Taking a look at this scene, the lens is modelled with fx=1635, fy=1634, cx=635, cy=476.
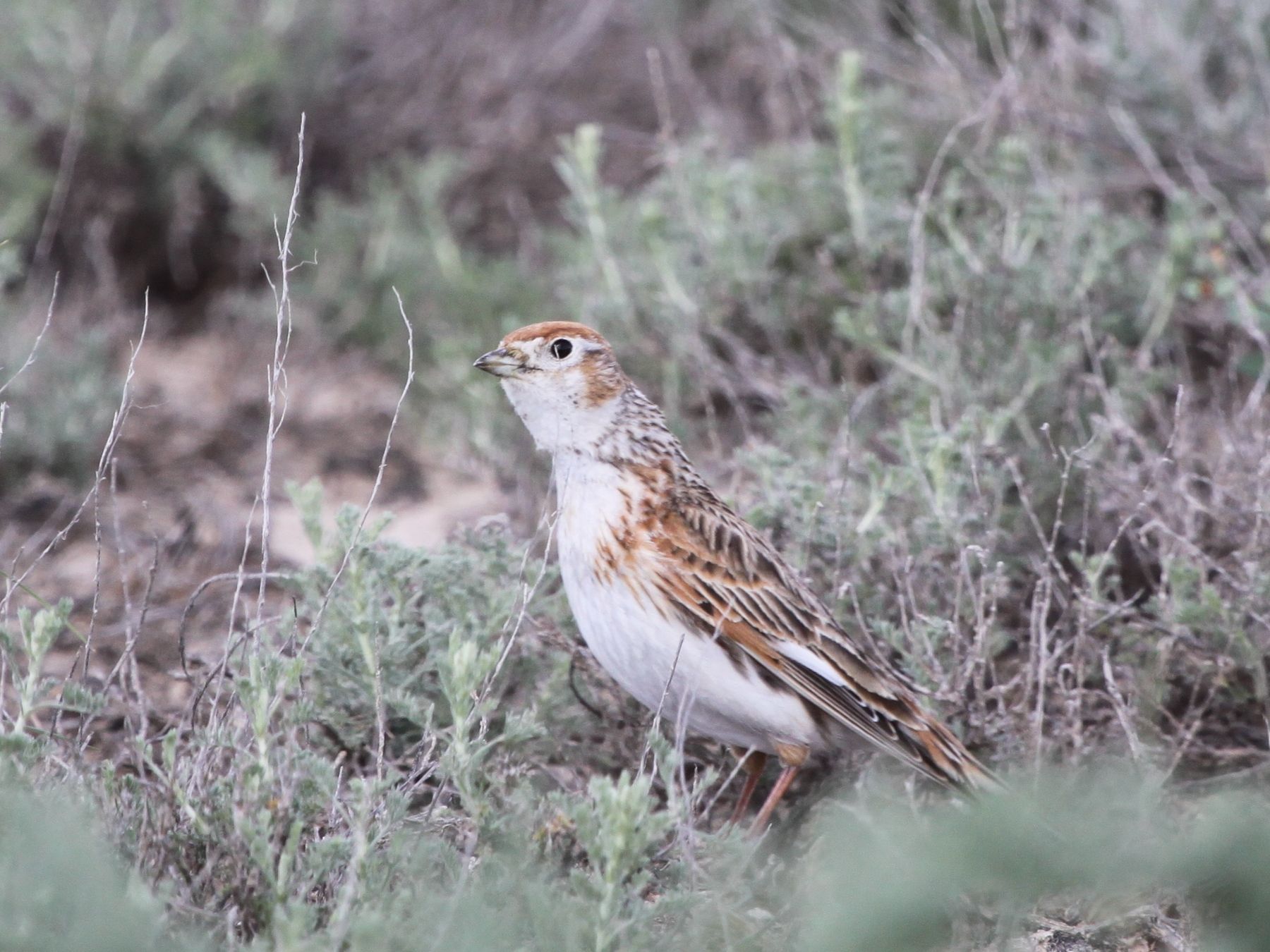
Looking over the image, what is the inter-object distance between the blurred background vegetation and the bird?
7.4 inches

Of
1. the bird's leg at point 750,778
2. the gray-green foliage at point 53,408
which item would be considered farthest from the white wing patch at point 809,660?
the gray-green foliage at point 53,408

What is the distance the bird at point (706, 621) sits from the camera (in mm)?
4293

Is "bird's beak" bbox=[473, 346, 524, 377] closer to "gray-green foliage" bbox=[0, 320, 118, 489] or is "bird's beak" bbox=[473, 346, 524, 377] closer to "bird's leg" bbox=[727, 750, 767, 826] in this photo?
"bird's leg" bbox=[727, 750, 767, 826]

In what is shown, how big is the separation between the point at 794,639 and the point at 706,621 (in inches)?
9.8

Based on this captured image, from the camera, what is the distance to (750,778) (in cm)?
466

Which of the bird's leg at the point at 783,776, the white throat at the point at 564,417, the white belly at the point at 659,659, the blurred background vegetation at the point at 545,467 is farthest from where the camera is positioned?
the white throat at the point at 564,417

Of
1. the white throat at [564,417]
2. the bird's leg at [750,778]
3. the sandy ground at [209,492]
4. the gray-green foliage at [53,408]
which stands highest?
the white throat at [564,417]

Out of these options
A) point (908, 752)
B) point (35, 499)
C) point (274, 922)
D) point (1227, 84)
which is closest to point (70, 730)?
point (35, 499)

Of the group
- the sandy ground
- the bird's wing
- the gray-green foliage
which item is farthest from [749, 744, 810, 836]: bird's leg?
the gray-green foliage

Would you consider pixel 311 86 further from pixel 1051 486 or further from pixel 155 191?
pixel 1051 486

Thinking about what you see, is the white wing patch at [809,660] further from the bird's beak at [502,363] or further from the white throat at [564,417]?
the bird's beak at [502,363]

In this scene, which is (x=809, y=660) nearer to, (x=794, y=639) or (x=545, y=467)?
(x=794, y=639)

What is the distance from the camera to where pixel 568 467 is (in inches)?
180

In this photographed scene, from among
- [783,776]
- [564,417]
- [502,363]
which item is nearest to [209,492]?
[502,363]
